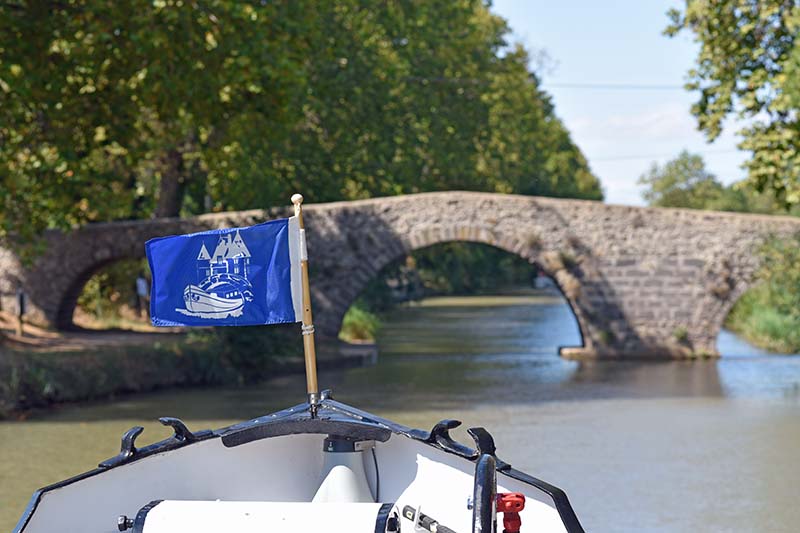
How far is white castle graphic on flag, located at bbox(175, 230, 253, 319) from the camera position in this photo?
23.5 feet

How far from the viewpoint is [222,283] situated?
7.19 metres

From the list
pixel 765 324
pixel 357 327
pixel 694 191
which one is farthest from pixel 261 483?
pixel 694 191

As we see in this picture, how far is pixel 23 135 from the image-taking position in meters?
19.2

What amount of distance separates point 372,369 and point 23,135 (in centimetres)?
774

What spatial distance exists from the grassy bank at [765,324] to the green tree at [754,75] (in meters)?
5.81

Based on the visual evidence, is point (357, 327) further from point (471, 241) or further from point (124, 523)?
point (124, 523)

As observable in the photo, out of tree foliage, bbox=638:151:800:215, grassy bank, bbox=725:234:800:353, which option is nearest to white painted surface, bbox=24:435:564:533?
grassy bank, bbox=725:234:800:353

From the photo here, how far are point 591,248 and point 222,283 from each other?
18.7 m

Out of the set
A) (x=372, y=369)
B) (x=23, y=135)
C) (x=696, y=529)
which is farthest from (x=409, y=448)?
(x=372, y=369)

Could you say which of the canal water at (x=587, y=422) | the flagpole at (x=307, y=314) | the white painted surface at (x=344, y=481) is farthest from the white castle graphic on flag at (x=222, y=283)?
the canal water at (x=587, y=422)

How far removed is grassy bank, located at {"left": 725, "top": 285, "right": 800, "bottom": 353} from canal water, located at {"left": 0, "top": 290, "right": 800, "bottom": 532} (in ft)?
1.96

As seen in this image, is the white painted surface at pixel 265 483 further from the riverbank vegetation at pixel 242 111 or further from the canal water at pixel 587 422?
the riverbank vegetation at pixel 242 111

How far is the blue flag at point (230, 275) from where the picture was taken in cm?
720

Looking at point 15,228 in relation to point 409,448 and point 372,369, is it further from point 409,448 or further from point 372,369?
point 409,448
